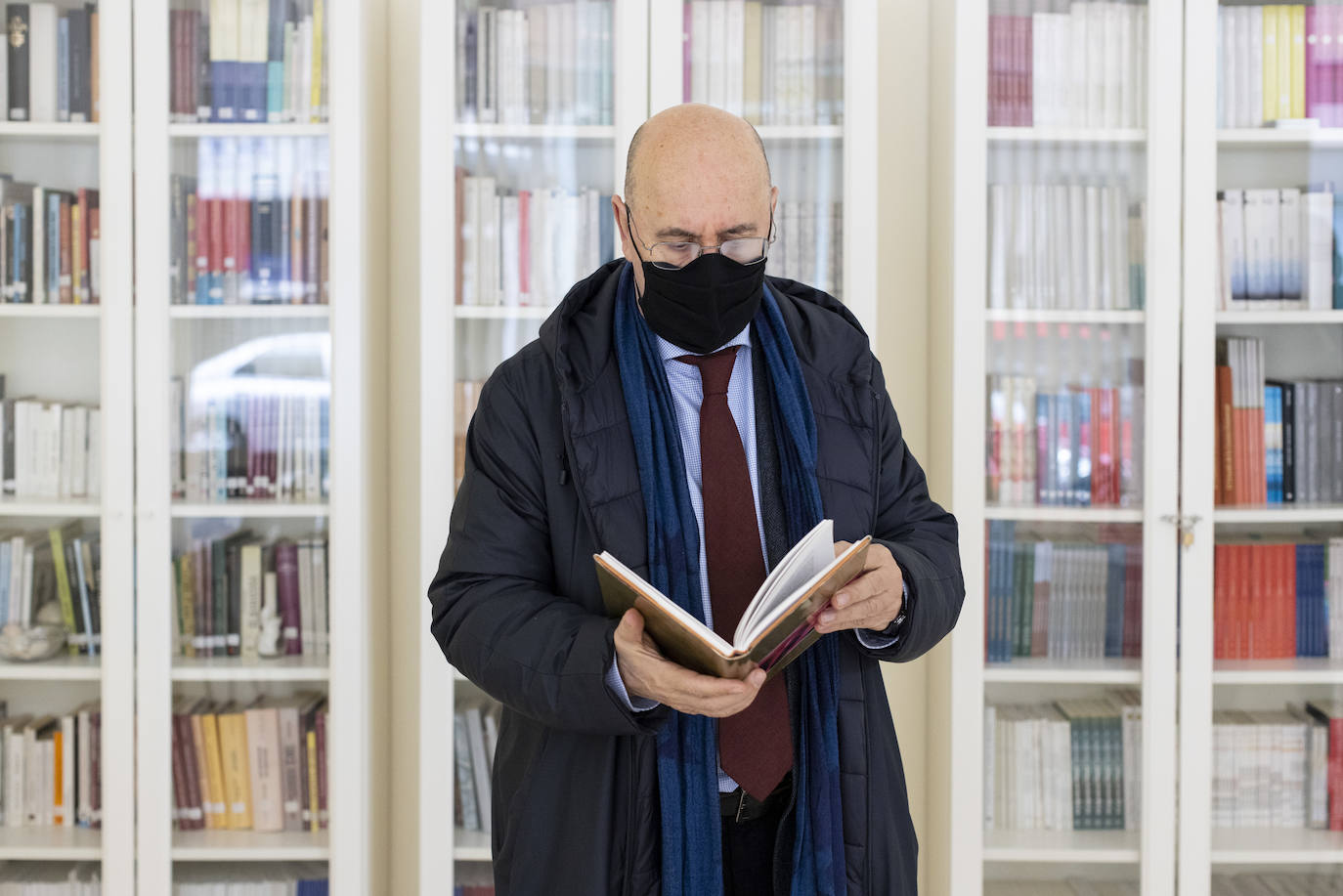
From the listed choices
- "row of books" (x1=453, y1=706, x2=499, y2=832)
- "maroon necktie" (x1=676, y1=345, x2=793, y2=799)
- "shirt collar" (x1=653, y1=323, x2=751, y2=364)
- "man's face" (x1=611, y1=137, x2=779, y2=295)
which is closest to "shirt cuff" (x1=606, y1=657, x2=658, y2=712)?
"maroon necktie" (x1=676, y1=345, x2=793, y2=799)

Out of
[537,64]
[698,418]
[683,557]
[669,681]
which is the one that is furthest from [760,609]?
[537,64]

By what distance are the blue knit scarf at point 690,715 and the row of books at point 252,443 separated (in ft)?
4.02

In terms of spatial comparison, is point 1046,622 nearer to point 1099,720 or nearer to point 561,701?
point 1099,720

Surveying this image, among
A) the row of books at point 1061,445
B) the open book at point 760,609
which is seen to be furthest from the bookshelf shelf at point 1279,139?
the open book at point 760,609

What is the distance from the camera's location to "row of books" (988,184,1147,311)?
2.49 metres

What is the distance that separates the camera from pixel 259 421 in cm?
258

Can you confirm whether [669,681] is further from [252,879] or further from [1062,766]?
[252,879]

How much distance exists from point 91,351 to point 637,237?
1.56m

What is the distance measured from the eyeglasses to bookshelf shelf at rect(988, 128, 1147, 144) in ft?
3.86

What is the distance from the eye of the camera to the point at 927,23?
2.80 metres

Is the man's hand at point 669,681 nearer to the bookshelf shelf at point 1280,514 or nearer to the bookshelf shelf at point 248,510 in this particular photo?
the bookshelf shelf at point 248,510

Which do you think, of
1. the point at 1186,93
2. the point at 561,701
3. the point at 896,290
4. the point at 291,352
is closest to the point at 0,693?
the point at 291,352

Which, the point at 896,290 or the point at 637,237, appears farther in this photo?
the point at 896,290

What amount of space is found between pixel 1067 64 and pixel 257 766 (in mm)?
2356
